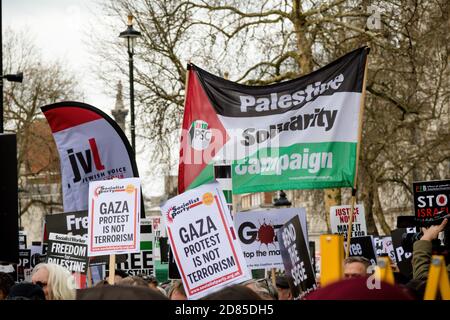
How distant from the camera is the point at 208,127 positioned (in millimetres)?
11156

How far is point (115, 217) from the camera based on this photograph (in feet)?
32.9

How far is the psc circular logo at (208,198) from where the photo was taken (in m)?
7.40

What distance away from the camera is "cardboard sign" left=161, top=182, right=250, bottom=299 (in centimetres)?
721

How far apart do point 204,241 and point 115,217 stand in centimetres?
282

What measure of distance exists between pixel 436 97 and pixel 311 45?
394cm

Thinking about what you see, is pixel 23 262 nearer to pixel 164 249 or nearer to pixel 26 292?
pixel 164 249

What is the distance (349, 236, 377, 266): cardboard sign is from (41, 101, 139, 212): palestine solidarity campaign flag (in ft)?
9.29

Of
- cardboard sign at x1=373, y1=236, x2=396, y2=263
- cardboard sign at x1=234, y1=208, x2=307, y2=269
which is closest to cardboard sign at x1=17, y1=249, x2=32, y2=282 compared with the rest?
cardboard sign at x1=373, y1=236, x2=396, y2=263

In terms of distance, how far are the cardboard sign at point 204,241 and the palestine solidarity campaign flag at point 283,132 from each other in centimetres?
264

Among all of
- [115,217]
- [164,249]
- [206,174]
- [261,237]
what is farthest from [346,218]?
[115,217]

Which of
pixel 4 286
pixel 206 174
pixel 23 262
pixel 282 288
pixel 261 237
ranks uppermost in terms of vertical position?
pixel 206 174

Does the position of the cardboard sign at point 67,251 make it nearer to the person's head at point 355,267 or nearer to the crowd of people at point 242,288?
the crowd of people at point 242,288

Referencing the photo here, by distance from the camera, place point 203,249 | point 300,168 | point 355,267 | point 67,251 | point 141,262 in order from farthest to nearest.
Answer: point 141,262 < point 67,251 < point 300,168 < point 355,267 < point 203,249
